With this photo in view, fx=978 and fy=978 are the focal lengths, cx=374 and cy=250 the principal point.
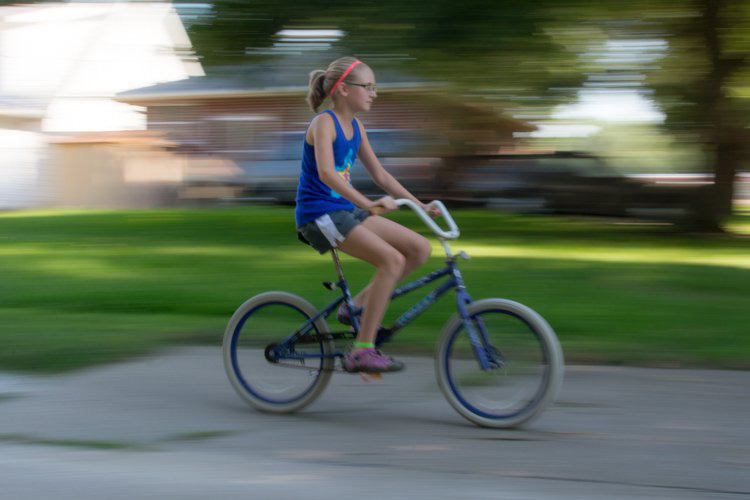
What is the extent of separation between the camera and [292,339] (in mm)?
5246

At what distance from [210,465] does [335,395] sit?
1.37m

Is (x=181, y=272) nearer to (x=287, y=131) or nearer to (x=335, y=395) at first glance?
(x=335, y=395)

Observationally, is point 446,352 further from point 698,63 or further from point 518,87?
point 698,63

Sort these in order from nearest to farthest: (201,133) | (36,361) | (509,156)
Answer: (36,361), (509,156), (201,133)

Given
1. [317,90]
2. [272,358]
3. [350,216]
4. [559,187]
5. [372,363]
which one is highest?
[317,90]

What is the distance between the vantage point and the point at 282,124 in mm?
22000

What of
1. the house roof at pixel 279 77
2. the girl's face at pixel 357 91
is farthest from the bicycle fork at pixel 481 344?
the house roof at pixel 279 77

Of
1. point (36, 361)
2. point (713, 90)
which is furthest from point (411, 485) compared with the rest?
point (713, 90)

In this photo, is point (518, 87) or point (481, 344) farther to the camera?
point (518, 87)

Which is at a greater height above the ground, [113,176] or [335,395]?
[335,395]

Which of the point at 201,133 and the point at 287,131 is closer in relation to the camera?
the point at 287,131

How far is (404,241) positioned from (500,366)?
0.79 m

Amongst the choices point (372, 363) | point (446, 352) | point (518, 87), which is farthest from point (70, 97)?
point (446, 352)

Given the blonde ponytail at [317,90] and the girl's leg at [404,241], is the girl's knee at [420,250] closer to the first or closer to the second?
the girl's leg at [404,241]
